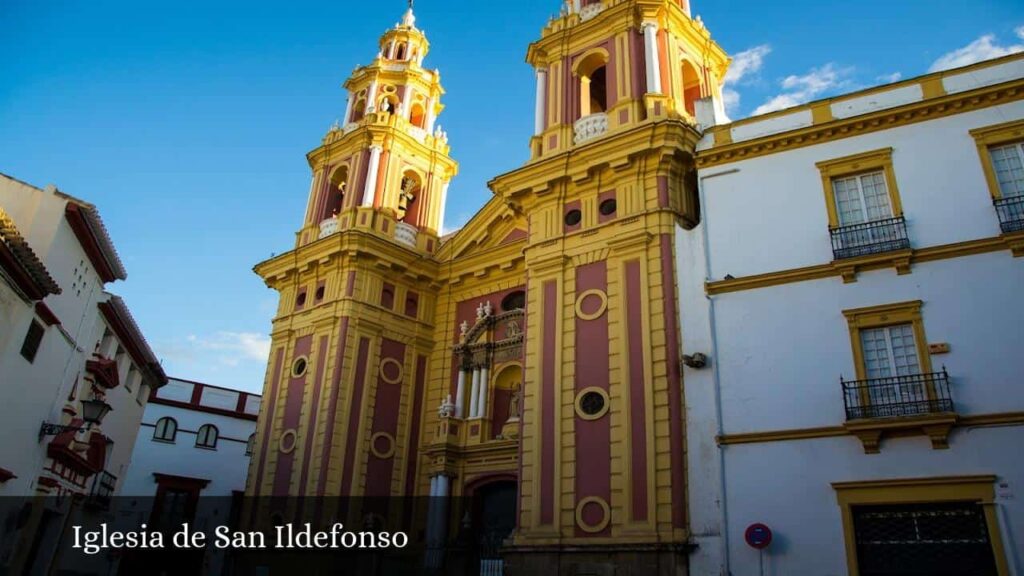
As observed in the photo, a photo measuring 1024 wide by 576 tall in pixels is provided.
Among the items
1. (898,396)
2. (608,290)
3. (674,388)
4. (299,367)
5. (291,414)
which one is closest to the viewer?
(898,396)

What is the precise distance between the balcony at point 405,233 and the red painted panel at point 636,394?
11612 mm

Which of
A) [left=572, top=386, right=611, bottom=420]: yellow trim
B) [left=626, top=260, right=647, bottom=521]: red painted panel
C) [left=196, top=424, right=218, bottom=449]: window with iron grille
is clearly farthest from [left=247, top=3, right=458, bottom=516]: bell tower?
[left=196, top=424, right=218, bottom=449]: window with iron grille

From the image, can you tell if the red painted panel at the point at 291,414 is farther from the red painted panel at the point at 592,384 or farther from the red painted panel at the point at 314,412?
the red painted panel at the point at 592,384

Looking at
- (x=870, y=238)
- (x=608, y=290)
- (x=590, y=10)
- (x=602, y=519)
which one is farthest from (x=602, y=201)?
(x=602, y=519)

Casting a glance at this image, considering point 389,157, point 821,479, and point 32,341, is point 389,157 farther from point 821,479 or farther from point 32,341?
point 821,479

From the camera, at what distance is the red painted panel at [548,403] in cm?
1780

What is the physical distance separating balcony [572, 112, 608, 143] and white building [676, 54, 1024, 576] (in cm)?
429

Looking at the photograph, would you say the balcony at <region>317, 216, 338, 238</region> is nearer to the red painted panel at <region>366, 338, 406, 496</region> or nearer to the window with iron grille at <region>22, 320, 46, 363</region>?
the red painted panel at <region>366, 338, 406, 496</region>

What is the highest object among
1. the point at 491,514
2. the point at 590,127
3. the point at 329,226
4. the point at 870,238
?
the point at 329,226

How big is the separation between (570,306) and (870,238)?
7.05 m

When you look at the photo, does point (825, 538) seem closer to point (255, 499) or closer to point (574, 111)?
point (574, 111)

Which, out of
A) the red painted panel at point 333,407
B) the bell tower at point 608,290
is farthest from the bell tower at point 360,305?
the bell tower at point 608,290

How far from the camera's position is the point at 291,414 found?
2538 centimetres

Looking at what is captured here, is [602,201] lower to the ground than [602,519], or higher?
higher
